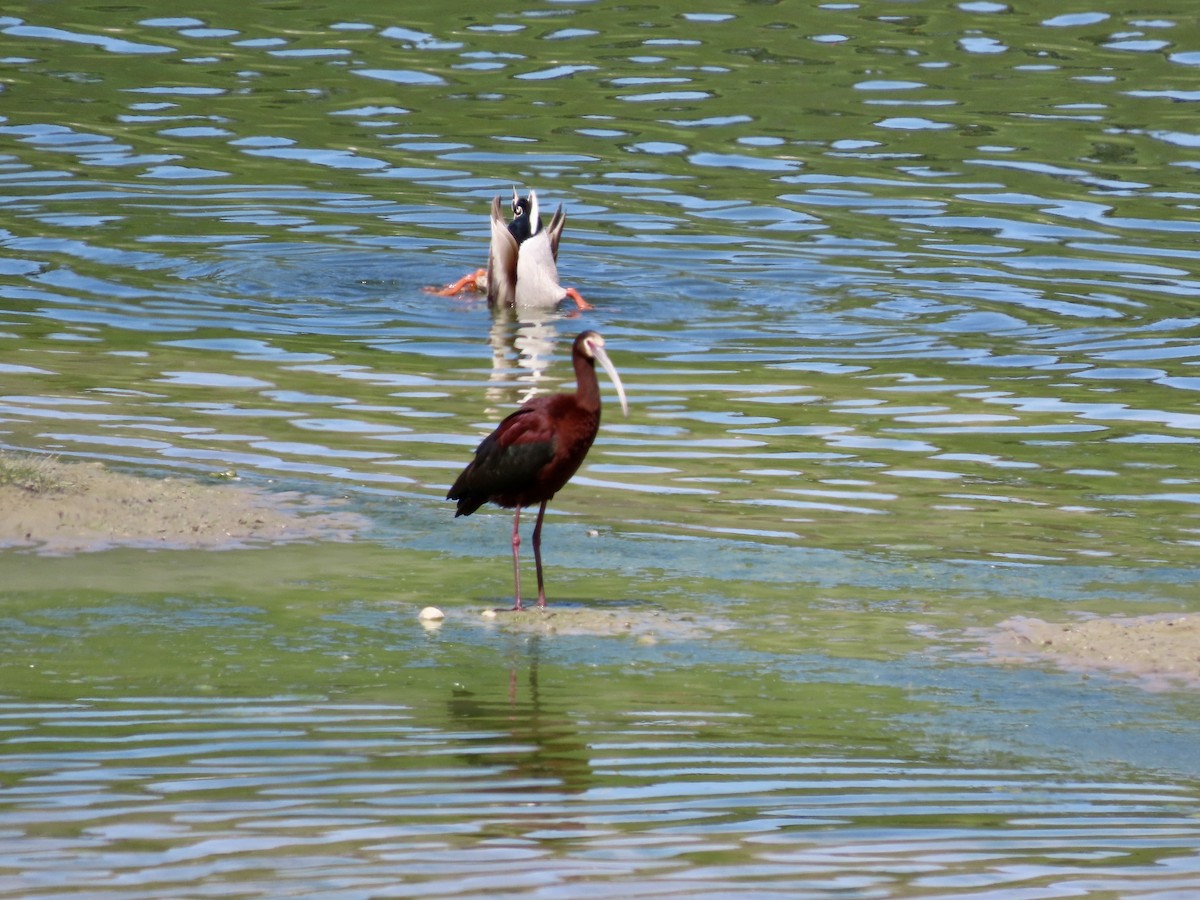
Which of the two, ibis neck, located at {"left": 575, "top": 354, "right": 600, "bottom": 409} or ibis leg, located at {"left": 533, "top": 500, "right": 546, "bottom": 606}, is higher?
ibis neck, located at {"left": 575, "top": 354, "right": 600, "bottom": 409}

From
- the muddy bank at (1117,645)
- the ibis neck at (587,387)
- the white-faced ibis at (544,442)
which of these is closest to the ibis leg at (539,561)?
the white-faced ibis at (544,442)

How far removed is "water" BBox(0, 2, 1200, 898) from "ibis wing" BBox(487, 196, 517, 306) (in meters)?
0.43

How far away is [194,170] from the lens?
21.9 m

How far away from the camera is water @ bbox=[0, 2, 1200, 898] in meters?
6.04

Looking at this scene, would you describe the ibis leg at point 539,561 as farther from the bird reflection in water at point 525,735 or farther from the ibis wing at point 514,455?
the bird reflection in water at point 525,735

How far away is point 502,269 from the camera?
1745 cm

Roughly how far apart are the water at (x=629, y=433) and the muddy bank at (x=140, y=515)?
0.26 meters

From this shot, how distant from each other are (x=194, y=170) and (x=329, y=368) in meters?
8.21

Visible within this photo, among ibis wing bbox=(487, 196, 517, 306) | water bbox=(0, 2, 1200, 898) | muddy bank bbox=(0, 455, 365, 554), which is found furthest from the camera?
ibis wing bbox=(487, 196, 517, 306)

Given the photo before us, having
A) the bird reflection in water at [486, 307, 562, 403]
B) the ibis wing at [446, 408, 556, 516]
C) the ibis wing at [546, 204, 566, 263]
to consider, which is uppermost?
the ibis wing at [546, 204, 566, 263]

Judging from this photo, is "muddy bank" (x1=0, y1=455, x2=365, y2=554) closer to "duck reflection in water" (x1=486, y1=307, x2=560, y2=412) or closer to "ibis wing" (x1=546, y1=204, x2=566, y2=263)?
"duck reflection in water" (x1=486, y1=307, x2=560, y2=412)

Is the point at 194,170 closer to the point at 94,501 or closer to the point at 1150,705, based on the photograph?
the point at 94,501

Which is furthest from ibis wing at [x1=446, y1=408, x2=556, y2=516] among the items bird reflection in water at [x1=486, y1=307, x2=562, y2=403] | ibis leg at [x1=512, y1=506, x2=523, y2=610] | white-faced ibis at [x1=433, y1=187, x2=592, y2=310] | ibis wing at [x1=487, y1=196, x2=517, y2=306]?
ibis wing at [x1=487, y1=196, x2=517, y2=306]

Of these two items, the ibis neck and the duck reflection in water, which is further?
the duck reflection in water
